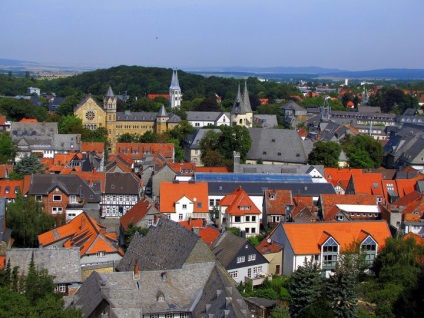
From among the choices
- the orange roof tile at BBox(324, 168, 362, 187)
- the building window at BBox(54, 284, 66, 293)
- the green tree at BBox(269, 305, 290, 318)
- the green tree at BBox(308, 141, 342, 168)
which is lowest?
the building window at BBox(54, 284, 66, 293)

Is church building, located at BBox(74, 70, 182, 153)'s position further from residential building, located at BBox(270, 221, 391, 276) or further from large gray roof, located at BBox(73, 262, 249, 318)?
large gray roof, located at BBox(73, 262, 249, 318)

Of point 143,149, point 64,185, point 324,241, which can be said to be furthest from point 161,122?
point 324,241

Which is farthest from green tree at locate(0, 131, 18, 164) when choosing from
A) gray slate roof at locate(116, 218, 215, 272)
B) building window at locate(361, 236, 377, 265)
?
building window at locate(361, 236, 377, 265)

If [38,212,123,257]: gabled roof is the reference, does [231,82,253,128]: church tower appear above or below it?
above

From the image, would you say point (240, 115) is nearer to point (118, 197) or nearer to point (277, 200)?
point (118, 197)

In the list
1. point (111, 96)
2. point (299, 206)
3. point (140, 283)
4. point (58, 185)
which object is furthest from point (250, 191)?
point (111, 96)
